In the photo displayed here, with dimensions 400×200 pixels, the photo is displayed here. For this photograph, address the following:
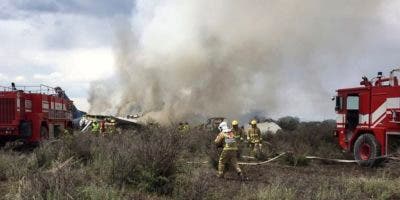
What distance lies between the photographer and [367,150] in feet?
58.5

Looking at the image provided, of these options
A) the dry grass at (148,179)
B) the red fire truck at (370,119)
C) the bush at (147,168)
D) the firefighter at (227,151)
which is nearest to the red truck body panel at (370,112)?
the red fire truck at (370,119)

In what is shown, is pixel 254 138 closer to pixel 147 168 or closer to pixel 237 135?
pixel 237 135

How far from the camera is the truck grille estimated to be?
2048cm

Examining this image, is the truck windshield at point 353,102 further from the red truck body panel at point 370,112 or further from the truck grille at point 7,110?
the truck grille at point 7,110

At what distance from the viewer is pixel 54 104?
79.0ft

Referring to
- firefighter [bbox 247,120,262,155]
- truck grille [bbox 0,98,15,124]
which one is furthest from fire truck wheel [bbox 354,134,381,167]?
truck grille [bbox 0,98,15,124]

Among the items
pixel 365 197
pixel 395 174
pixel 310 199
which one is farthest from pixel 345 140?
pixel 310 199

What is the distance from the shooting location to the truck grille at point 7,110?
20.5m

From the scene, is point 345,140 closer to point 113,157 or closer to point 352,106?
point 352,106

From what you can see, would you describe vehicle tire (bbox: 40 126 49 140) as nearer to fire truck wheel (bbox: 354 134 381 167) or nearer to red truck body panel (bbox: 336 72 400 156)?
red truck body panel (bbox: 336 72 400 156)

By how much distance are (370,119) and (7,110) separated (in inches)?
491

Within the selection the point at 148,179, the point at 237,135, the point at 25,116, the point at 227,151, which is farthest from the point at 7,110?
the point at 148,179

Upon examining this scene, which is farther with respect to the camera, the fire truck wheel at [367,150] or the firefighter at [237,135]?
the fire truck wheel at [367,150]

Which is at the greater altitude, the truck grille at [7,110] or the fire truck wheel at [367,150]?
the truck grille at [7,110]
